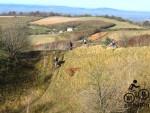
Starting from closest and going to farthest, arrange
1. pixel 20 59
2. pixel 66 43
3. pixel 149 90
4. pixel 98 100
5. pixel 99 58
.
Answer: pixel 98 100 → pixel 149 90 → pixel 99 58 → pixel 20 59 → pixel 66 43

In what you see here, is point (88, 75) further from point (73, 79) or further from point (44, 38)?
point (44, 38)

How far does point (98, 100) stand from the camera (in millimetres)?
55500

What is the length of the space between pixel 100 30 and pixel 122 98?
7210 centimetres

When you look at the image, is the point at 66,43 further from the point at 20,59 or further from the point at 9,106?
the point at 9,106

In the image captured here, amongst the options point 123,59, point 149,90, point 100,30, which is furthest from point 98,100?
point 100,30

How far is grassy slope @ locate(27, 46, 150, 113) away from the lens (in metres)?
61.0

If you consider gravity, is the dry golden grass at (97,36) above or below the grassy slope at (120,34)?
below

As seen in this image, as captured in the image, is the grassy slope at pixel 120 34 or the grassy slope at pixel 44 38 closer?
the grassy slope at pixel 120 34

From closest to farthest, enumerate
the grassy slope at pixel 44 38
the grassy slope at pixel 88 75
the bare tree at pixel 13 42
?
the grassy slope at pixel 88 75, the bare tree at pixel 13 42, the grassy slope at pixel 44 38

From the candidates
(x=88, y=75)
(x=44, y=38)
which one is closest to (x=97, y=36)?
(x=44, y=38)

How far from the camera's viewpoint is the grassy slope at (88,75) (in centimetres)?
6103
